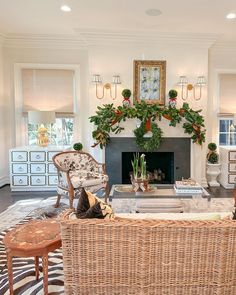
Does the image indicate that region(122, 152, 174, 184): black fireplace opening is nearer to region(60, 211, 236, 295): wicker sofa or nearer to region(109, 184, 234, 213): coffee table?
region(109, 184, 234, 213): coffee table

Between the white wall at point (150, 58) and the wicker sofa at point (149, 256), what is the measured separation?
3.70 meters

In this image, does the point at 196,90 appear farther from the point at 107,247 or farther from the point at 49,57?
the point at 107,247

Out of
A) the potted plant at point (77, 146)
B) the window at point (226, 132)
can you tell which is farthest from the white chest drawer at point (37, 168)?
the window at point (226, 132)

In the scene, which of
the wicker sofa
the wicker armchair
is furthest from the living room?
the wicker sofa

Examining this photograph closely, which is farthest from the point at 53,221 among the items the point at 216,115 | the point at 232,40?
the point at 232,40

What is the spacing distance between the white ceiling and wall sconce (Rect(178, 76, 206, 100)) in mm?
845

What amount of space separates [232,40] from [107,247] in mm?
5253

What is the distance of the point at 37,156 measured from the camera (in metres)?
5.01

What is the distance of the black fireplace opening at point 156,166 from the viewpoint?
5438mm

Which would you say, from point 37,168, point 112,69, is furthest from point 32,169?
point 112,69

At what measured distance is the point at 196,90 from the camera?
5262mm

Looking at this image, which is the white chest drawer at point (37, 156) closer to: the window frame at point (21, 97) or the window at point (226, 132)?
the window frame at point (21, 97)

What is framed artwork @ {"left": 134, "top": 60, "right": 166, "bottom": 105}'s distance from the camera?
5.18 meters

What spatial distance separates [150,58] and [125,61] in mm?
484
